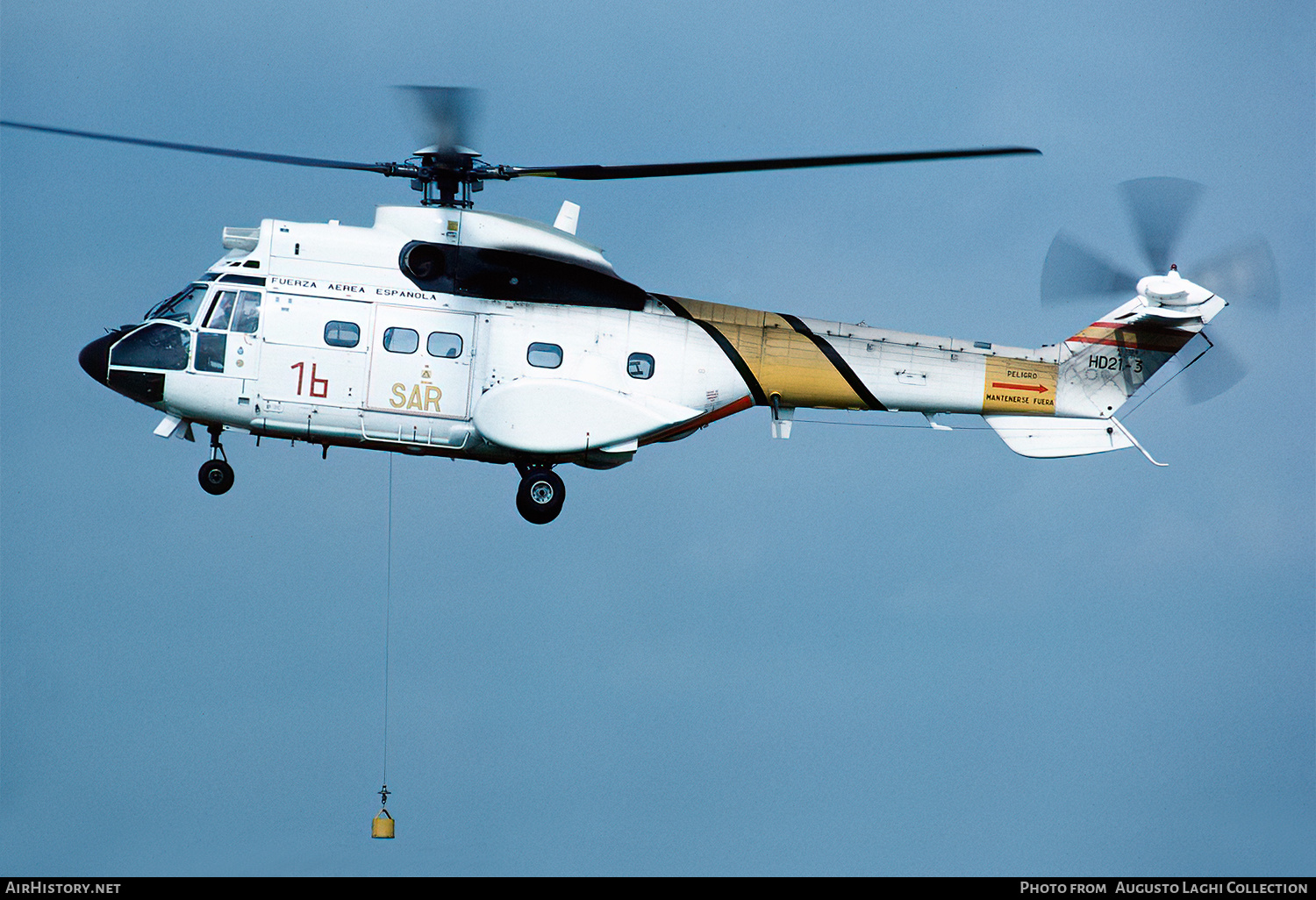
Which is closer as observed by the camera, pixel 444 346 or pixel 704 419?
pixel 444 346

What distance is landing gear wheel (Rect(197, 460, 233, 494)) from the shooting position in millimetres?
24594

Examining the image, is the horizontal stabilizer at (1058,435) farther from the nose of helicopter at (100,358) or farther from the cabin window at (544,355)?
the nose of helicopter at (100,358)

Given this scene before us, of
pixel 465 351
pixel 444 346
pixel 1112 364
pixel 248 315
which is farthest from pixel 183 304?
pixel 1112 364

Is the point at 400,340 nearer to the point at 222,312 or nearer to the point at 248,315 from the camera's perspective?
the point at 248,315

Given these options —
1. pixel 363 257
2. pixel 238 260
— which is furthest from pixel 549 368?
pixel 238 260

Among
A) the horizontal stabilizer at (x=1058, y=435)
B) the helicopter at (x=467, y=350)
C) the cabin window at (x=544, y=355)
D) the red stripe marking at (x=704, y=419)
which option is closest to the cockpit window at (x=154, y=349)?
the helicopter at (x=467, y=350)

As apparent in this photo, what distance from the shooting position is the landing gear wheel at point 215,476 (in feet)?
80.7

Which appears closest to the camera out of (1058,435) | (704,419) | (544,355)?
(544,355)

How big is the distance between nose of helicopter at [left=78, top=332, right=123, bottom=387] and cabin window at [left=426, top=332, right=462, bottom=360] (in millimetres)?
4401

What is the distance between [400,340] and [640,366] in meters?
3.42

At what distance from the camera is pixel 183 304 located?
946 inches
